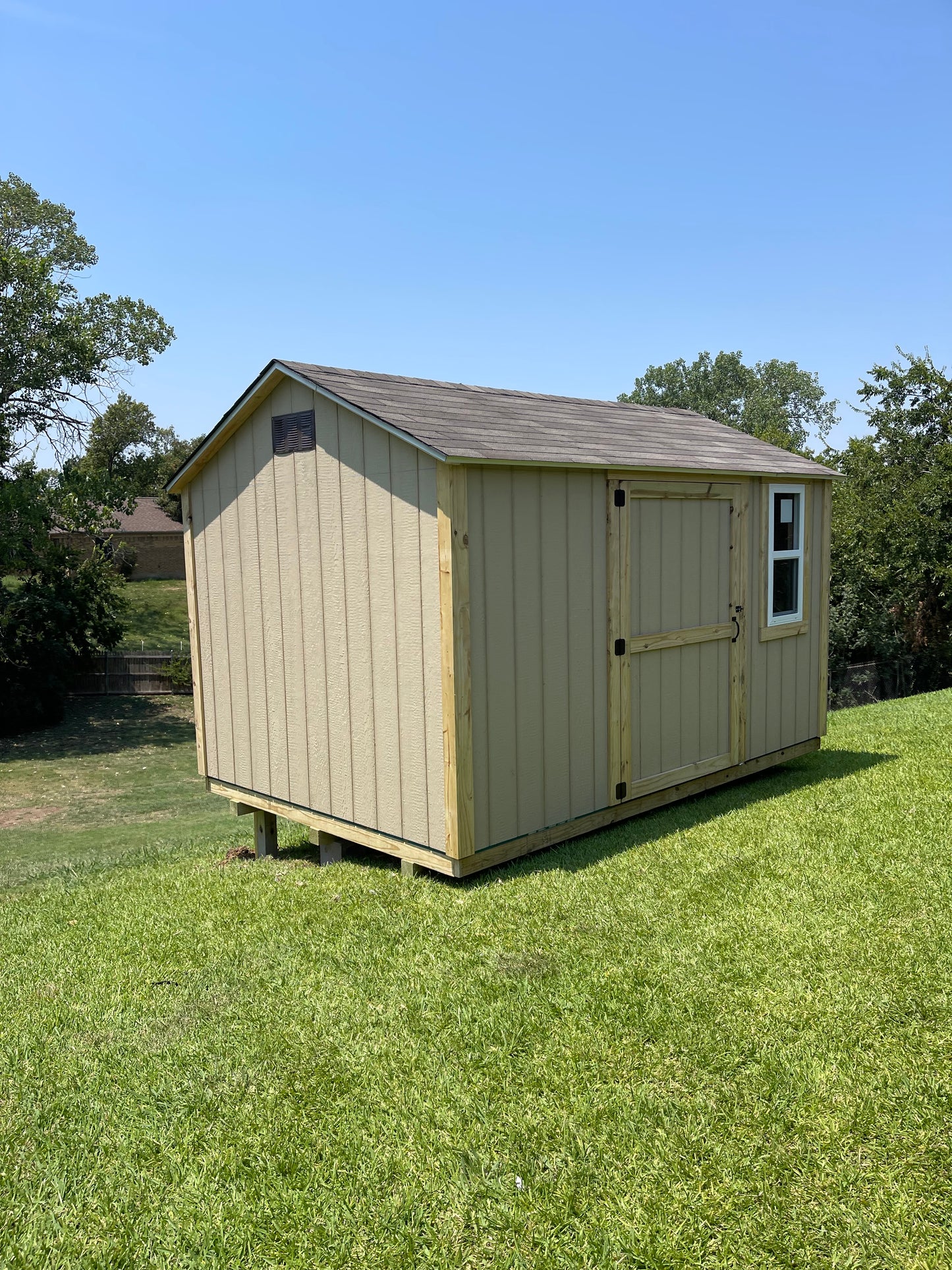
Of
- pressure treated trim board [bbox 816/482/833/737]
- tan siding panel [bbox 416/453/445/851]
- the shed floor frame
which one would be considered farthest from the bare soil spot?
pressure treated trim board [bbox 816/482/833/737]

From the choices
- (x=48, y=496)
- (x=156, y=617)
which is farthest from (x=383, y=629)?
(x=156, y=617)

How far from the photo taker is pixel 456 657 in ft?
17.3

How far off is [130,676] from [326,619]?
18.6 meters

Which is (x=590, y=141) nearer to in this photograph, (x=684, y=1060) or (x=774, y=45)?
(x=774, y=45)

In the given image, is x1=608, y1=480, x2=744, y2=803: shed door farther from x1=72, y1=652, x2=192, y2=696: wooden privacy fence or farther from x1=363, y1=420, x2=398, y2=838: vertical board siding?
x1=72, y1=652, x2=192, y2=696: wooden privacy fence

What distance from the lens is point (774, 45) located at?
12125 millimetres

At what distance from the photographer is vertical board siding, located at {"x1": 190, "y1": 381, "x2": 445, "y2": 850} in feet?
18.1

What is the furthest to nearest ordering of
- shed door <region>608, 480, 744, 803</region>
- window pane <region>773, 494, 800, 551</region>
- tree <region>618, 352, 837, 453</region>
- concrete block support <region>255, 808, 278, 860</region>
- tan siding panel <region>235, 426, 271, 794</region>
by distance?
1. tree <region>618, 352, 837, 453</region>
2. window pane <region>773, 494, 800, 551</region>
3. concrete block support <region>255, 808, 278, 860</region>
4. tan siding panel <region>235, 426, 271, 794</region>
5. shed door <region>608, 480, 744, 803</region>

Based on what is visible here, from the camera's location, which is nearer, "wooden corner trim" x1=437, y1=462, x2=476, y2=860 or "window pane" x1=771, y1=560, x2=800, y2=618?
"wooden corner trim" x1=437, y1=462, x2=476, y2=860

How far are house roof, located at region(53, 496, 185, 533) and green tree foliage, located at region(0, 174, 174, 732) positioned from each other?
13854 millimetres

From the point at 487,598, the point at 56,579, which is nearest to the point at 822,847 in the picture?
the point at 487,598

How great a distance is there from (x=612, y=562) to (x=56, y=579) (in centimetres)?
1818

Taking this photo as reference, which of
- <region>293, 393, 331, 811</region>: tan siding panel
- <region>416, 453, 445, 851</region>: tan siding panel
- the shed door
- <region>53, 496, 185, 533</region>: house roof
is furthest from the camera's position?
<region>53, 496, 185, 533</region>: house roof

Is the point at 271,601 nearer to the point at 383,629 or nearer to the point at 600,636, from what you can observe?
the point at 383,629
